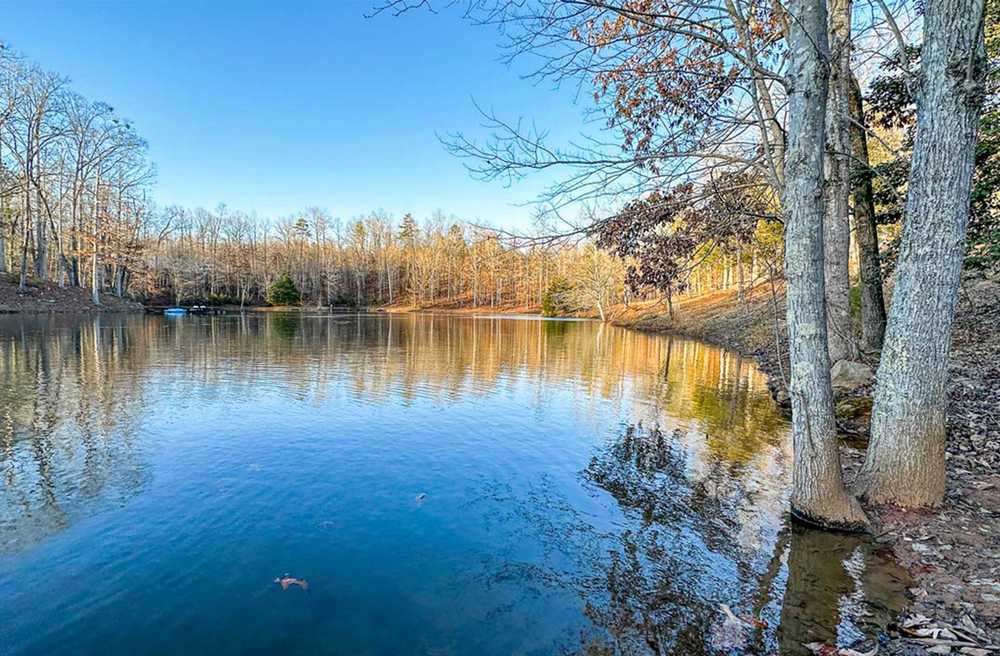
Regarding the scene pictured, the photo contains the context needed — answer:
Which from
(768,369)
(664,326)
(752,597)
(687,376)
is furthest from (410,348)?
(664,326)

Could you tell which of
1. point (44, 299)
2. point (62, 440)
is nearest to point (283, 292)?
point (44, 299)

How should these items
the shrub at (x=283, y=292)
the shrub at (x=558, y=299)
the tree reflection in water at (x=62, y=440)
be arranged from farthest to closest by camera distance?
the shrub at (x=283, y=292) < the shrub at (x=558, y=299) < the tree reflection in water at (x=62, y=440)

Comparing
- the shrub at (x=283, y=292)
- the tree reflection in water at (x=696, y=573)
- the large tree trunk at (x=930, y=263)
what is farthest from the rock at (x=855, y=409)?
the shrub at (x=283, y=292)

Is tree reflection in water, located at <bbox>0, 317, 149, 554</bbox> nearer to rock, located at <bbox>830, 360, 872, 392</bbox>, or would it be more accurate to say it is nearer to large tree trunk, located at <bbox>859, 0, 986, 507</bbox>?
large tree trunk, located at <bbox>859, 0, 986, 507</bbox>

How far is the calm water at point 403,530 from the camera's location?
350 cm

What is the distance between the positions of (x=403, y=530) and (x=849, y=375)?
8.80 metres

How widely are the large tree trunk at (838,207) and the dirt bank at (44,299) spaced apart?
137 ft

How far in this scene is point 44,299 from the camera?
32969 millimetres

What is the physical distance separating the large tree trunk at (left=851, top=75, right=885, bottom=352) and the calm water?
9.50 ft

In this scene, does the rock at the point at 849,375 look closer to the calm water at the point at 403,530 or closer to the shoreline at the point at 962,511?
the shoreline at the point at 962,511

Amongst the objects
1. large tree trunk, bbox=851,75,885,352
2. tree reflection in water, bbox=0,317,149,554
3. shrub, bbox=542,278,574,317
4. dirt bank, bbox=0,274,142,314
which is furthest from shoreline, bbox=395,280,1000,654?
shrub, bbox=542,278,574,317

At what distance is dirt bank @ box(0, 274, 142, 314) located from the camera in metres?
30.9

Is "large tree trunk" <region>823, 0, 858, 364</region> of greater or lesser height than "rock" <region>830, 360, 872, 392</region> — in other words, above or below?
above

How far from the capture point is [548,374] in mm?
15375
